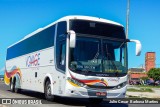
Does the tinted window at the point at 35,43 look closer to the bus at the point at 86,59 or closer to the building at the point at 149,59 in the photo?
the bus at the point at 86,59

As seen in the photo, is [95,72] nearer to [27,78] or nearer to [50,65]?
[50,65]

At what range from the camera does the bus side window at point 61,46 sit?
51.5 ft

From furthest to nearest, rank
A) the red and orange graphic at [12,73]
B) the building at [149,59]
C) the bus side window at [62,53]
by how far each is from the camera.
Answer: the building at [149,59]
the red and orange graphic at [12,73]
the bus side window at [62,53]

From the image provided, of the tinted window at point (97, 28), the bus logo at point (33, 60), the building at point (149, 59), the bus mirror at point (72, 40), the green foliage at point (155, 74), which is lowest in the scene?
the green foliage at point (155, 74)

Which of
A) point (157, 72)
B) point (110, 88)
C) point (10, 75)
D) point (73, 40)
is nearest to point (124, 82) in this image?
point (110, 88)

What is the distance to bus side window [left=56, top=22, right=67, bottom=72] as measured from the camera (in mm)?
15705

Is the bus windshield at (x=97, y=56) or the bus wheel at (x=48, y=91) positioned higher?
the bus windshield at (x=97, y=56)

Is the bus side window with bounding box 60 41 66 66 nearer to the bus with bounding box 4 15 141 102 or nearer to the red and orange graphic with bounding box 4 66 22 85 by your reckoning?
the bus with bounding box 4 15 141 102

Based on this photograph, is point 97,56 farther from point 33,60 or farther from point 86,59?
point 33,60

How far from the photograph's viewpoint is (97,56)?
1531cm

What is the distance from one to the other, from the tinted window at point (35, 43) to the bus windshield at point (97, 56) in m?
2.42

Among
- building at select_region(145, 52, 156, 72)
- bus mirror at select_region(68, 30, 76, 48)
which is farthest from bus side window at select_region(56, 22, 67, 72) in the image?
building at select_region(145, 52, 156, 72)

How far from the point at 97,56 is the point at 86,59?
536 mm

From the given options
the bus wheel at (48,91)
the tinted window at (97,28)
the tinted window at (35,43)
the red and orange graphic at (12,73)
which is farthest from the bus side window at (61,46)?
the red and orange graphic at (12,73)
